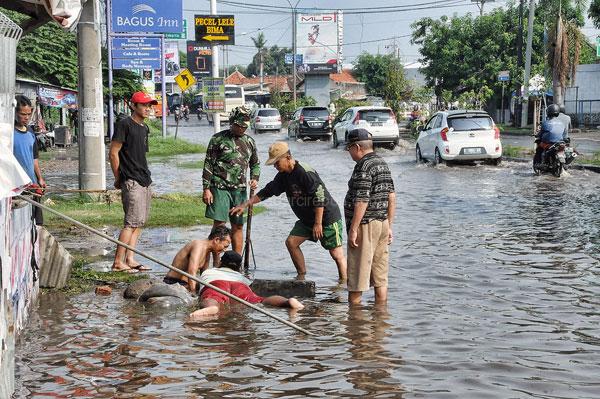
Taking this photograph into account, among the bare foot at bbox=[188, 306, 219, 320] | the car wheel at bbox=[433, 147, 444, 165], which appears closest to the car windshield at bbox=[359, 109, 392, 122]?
the car wheel at bbox=[433, 147, 444, 165]

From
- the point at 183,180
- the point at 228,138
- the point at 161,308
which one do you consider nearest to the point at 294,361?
the point at 161,308

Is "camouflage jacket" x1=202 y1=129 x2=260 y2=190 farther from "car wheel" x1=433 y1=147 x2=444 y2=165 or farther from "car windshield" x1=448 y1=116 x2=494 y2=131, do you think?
"car wheel" x1=433 y1=147 x2=444 y2=165

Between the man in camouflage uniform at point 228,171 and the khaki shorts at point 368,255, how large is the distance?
2209 mm

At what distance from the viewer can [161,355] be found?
7102mm

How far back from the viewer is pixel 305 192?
9.76m

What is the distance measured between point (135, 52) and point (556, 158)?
16463 mm

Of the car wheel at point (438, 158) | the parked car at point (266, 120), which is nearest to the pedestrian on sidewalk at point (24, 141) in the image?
the car wheel at point (438, 158)

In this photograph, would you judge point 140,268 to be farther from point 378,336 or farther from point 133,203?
point 378,336

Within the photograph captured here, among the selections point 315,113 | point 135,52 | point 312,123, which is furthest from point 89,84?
point 315,113

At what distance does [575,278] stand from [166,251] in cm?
485

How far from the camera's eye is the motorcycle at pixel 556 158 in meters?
21.9

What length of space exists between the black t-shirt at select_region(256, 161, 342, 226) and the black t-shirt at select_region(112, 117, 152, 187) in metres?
1.47

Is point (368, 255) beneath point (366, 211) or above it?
beneath

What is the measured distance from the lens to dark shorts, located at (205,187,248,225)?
412 inches
